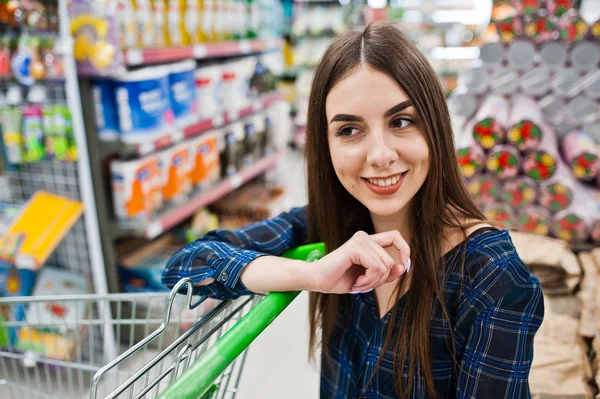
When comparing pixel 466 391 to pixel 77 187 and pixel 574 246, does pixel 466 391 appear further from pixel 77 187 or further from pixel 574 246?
pixel 77 187

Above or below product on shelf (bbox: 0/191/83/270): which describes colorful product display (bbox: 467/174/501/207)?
above

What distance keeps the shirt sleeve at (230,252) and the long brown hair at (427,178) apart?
17 cm

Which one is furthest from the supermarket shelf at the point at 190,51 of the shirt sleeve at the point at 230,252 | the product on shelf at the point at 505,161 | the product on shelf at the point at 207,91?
the product on shelf at the point at 505,161

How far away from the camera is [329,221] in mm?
1163

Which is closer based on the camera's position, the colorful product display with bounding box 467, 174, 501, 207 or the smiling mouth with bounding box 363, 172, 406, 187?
the smiling mouth with bounding box 363, 172, 406, 187

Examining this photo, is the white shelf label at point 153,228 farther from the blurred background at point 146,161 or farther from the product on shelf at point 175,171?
the product on shelf at point 175,171

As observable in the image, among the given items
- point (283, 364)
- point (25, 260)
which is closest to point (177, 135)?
point (25, 260)

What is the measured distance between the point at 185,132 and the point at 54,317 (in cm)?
120

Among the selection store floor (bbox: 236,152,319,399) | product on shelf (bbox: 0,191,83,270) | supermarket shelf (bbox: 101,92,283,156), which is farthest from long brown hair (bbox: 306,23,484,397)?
supermarket shelf (bbox: 101,92,283,156)

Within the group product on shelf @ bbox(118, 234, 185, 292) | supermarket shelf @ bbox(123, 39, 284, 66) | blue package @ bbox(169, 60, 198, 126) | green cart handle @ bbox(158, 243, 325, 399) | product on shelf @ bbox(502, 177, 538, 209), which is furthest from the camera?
blue package @ bbox(169, 60, 198, 126)

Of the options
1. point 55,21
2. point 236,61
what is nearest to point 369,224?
point 55,21

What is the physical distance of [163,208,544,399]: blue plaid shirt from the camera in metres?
0.92

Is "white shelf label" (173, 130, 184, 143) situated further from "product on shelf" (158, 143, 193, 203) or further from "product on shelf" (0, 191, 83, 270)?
"product on shelf" (0, 191, 83, 270)

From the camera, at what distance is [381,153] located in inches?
36.5
